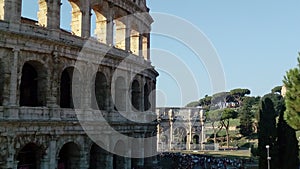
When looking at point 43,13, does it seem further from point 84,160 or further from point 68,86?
point 84,160

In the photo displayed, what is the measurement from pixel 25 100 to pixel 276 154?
48.6ft

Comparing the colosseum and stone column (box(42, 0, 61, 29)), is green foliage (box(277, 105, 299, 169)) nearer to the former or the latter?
the colosseum

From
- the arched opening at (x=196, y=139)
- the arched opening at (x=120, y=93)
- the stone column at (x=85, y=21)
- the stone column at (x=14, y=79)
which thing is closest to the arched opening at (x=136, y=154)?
the arched opening at (x=120, y=93)

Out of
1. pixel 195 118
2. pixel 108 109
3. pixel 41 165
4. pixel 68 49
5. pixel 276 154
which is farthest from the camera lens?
pixel 195 118

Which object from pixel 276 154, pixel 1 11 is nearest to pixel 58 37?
pixel 1 11

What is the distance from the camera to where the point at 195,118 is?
55.2m

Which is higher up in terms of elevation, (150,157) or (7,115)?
(7,115)

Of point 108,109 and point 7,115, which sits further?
point 108,109

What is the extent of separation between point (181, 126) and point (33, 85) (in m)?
Result: 39.3

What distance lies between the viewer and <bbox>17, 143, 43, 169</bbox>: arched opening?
17406mm

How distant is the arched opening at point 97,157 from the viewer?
20891mm

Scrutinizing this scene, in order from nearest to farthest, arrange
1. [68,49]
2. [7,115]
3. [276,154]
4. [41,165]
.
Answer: [7,115] → [41,165] → [68,49] → [276,154]

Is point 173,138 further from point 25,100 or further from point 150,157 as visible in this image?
point 25,100

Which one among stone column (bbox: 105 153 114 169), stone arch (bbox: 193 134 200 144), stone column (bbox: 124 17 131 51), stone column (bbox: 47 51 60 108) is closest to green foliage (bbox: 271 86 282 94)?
stone arch (bbox: 193 134 200 144)
